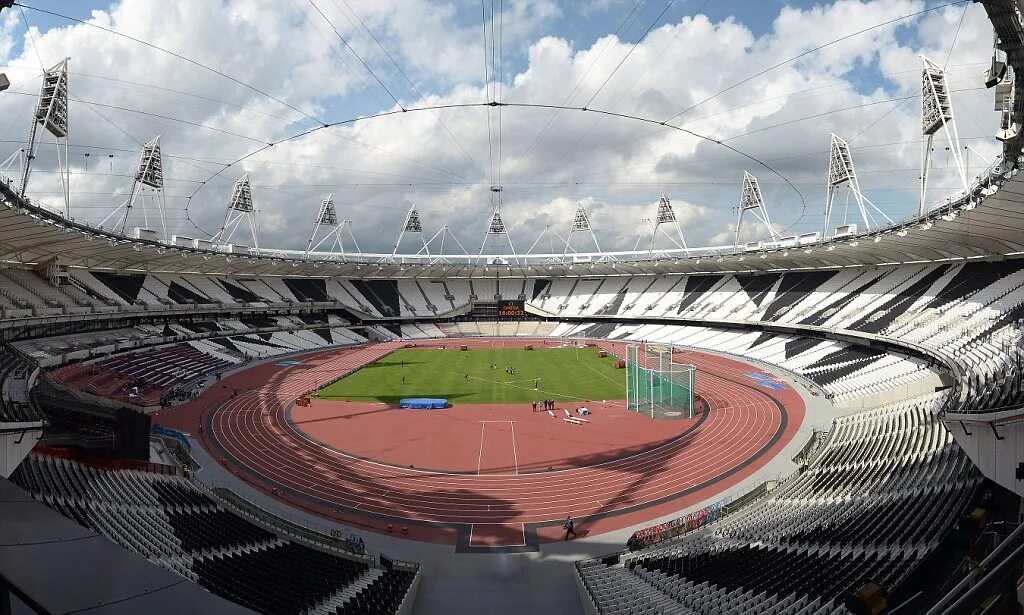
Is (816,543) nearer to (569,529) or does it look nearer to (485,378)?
(569,529)

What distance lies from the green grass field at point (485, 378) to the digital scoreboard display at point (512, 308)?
25.5 metres

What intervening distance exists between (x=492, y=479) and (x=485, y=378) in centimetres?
2104

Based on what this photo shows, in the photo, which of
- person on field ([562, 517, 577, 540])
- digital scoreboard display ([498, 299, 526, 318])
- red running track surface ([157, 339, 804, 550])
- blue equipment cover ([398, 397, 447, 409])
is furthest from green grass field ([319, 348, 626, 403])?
digital scoreboard display ([498, 299, 526, 318])

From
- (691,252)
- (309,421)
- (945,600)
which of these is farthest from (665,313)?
(945,600)

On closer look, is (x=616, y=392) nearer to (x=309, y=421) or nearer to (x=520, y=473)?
(x=520, y=473)

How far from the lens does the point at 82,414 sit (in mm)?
20406

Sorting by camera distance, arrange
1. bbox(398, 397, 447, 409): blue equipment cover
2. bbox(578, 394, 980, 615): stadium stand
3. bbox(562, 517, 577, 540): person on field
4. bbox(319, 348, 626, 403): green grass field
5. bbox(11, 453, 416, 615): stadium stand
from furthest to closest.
Answer: bbox(319, 348, 626, 403): green grass field < bbox(398, 397, 447, 409): blue equipment cover < bbox(562, 517, 577, 540): person on field < bbox(11, 453, 416, 615): stadium stand < bbox(578, 394, 980, 615): stadium stand

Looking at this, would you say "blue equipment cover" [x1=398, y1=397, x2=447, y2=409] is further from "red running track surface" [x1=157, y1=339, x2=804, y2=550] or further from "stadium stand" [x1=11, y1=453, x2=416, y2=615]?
"stadium stand" [x1=11, y1=453, x2=416, y2=615]

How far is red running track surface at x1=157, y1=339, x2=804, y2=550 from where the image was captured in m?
18.4

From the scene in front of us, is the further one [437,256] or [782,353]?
[437,256]

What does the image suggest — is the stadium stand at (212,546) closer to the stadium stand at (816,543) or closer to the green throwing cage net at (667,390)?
the stadium stand at (816,543)

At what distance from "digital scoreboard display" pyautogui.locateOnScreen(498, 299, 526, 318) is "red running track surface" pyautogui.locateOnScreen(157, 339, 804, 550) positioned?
51.6 meters

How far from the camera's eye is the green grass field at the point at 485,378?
36562 millimetres

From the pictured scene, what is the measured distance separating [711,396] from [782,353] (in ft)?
50.3
